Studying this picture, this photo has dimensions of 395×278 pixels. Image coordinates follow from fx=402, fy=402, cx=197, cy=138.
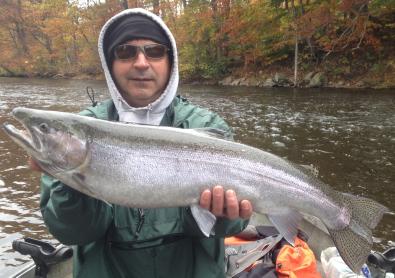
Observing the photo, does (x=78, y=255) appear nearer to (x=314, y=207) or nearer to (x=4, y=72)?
(x=314, y=207)

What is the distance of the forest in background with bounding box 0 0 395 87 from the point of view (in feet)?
83.9

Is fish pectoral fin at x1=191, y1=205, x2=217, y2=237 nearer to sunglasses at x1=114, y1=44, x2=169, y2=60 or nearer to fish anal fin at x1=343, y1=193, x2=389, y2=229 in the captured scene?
fish anal fin at x1=343, y1=193, x2=389, y2=229

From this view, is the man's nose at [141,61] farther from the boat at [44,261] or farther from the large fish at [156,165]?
the boat at [44,261]

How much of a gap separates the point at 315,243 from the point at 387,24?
80.6 feet

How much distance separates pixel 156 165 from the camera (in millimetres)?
2617

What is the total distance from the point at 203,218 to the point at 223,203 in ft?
0.55

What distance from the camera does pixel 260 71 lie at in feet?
103

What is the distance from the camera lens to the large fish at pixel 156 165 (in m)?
2.53

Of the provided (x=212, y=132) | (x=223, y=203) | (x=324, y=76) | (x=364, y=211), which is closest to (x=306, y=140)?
(x=364, y=211)

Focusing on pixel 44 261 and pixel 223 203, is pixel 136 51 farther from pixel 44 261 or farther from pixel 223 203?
pixel 44 261

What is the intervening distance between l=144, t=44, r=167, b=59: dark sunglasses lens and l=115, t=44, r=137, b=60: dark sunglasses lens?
0.32 feet

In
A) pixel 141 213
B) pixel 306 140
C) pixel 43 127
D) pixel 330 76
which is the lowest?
pixel 306 140

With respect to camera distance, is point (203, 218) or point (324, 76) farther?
point (324, 76)

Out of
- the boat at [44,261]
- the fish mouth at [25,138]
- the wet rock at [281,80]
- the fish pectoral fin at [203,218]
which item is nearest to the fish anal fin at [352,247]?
the fish pectoral fin at [203,218]
